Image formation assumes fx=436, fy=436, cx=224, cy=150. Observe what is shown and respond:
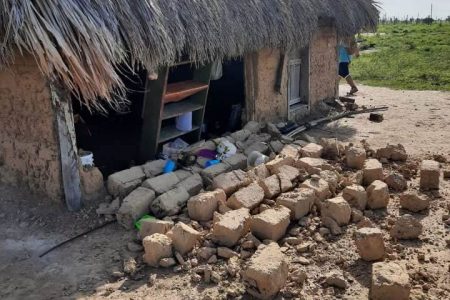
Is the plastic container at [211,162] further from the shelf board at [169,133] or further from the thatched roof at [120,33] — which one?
the thatched roof at [120,33]

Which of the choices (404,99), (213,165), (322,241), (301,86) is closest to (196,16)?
(213,165)

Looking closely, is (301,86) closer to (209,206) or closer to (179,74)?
(179,74)

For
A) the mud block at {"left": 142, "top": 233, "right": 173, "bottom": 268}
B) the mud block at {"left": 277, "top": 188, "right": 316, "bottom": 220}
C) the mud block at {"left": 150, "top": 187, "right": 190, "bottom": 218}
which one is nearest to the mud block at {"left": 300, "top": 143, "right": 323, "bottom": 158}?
the mud block at {"left": 277, "top": 188, "right": 316, "bottom": 220}

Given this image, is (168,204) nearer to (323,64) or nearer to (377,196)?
(377,196)

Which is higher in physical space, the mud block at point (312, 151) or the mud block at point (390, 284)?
the mud block at point (312, 151)

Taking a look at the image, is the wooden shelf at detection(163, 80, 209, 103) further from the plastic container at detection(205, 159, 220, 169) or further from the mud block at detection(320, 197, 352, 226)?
the mud block at detection(320, 197, 352, 226)

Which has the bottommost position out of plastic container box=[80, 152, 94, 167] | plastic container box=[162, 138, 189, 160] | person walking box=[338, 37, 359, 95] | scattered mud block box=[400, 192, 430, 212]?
scattered mud block box=[400, 192, 430, 212]

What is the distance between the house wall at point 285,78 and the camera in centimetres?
756

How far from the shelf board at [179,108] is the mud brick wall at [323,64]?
11.7ft

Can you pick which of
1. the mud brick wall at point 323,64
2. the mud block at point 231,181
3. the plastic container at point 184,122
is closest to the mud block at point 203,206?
the mud block at point 231,181

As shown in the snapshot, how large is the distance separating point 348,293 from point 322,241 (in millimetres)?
750

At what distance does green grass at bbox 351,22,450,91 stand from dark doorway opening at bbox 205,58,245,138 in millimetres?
7083

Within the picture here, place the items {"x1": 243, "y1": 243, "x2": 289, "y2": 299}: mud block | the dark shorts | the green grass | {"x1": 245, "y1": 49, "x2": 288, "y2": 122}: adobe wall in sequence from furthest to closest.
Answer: the green grass → the dark shorts → {"x1": 245, "y1": 49, "x2": 288, "y2": 122}: adobe wall → {"x1": 243, "y1": 243, "x2": 289, "y2": 299}: mud block

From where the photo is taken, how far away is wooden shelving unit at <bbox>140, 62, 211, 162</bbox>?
19.5ft
